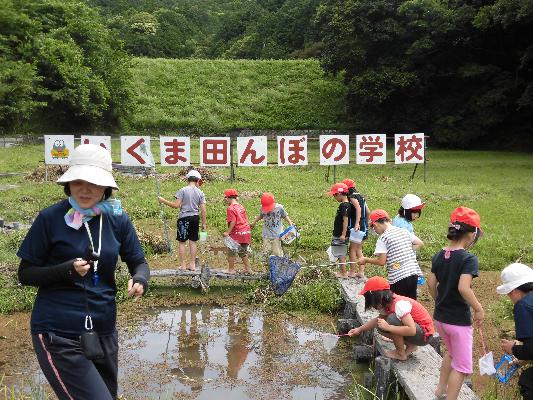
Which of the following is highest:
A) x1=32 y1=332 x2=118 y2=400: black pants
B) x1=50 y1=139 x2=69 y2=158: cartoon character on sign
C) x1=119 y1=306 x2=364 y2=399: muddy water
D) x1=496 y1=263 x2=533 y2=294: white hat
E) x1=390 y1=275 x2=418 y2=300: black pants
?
x1=50 y1=139 x2=69 y2=158: cartoon character on sign

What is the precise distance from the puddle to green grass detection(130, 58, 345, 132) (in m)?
Answer: 27.2

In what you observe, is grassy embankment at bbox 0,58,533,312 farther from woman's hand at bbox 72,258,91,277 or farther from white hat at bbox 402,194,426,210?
woman's hand at bbox 72,258,91,277

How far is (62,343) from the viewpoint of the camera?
3055mm

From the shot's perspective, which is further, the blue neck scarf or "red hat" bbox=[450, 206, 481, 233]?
"red hat" bbox=[450, 206, 481, 233]

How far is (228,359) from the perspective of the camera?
20.1 ft

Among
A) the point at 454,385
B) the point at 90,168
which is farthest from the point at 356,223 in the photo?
the point at 90,168

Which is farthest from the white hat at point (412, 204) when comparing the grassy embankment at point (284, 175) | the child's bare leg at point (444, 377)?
the grassy embankment at point (284, 175)

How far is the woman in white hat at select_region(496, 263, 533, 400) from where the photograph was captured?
3.91m

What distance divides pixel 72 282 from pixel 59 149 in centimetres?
1486

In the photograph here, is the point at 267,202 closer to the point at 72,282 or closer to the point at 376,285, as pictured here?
the point at 376,285

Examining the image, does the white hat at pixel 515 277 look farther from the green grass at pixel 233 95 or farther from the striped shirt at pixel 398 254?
the green grass at pixel 233 95

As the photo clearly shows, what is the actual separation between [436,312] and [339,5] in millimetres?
27968

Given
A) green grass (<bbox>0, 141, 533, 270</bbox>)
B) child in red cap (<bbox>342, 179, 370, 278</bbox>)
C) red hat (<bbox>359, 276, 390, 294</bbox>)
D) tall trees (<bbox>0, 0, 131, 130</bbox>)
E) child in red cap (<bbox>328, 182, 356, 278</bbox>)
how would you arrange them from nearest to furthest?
1. red hat (<bbox>359, 276, 390, 294</bbox>)
2. child in red cap (<bbox>328, 182, 356, 278</bbox>)
3. child in red cap (<bbox>342, 179, 370, 278</bbox>)
4. green grass (<bbox>0, 141, 533, 270</bbox>)
5. tall trees (<bbox>0, 0, 131, 130</bbox>)

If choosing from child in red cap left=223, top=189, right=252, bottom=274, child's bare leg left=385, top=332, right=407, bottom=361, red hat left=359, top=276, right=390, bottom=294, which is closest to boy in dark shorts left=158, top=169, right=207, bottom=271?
child in red cap left=223, top=189, right=252, bottom=274
